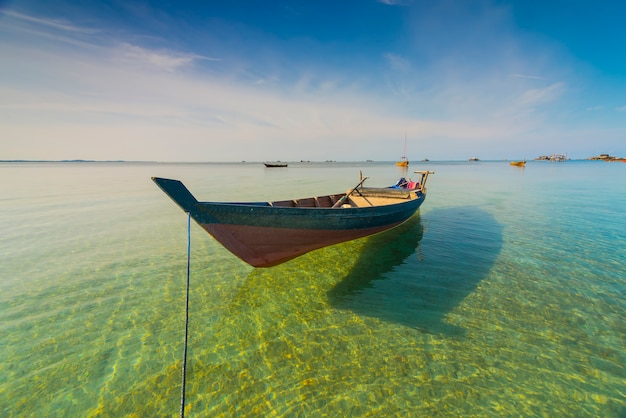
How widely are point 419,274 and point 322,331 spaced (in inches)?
175

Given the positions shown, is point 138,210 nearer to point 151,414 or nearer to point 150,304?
point 150,304

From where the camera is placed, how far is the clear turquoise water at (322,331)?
431cm

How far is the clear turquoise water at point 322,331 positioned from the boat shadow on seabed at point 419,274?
0.20 feet

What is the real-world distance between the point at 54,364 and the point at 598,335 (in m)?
11.4

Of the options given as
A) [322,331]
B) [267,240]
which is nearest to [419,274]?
[322,331]

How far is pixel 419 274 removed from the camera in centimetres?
871

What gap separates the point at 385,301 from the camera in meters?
7.10

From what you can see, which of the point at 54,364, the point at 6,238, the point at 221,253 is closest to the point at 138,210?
the point at 6,238

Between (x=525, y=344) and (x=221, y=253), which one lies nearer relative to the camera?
(x=525, y=344)

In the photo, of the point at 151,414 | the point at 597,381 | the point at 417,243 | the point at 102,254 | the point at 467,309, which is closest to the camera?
the point at 151,414

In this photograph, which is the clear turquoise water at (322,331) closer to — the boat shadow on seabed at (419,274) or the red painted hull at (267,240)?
the boat shadow on seabed at (419,274)

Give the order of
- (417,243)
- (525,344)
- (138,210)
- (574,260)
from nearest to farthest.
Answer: (525,344) → (574,260) → (417,243) → (138,210)

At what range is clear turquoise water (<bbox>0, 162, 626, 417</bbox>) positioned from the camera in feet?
14.1

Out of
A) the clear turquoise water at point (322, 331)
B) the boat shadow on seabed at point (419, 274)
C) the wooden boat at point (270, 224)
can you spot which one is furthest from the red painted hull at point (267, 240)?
the boat shadow on seabed at point (419, 274)
